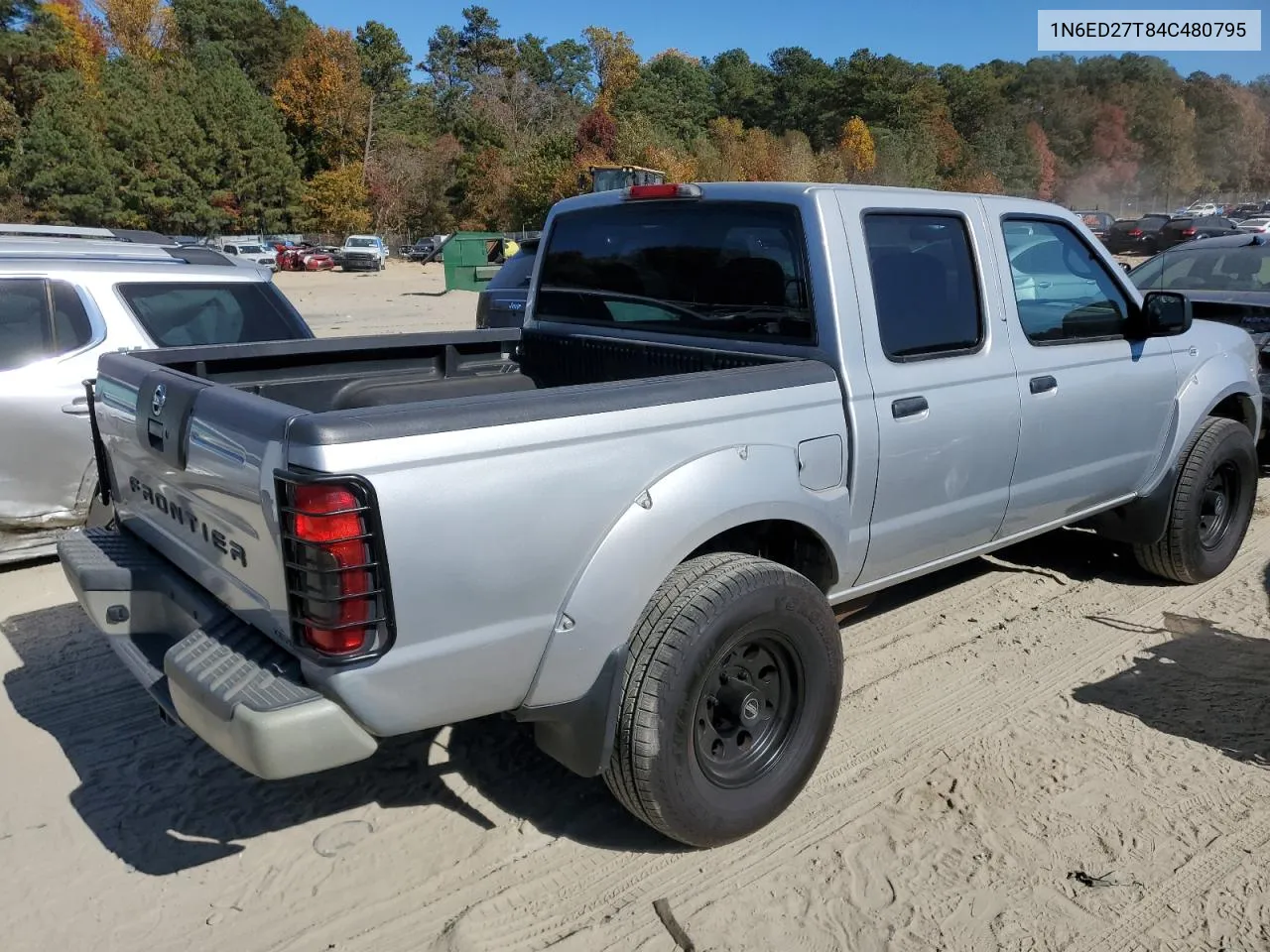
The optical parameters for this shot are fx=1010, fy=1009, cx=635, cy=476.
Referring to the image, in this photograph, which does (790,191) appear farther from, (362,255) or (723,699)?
(362,255)

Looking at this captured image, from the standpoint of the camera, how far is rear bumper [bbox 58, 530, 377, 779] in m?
2.28

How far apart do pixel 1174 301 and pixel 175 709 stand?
4.27 meters

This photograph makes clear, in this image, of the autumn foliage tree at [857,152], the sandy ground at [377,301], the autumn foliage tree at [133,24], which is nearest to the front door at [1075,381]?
the sandy ground at [377,301]

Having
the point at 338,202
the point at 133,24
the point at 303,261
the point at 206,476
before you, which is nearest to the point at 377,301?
the point at 303,261

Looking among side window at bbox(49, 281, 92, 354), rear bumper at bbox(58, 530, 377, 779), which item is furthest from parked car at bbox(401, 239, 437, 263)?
rear bumper at bbox(58, 530, 377, 779)

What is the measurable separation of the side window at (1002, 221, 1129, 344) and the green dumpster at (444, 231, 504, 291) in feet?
89.1

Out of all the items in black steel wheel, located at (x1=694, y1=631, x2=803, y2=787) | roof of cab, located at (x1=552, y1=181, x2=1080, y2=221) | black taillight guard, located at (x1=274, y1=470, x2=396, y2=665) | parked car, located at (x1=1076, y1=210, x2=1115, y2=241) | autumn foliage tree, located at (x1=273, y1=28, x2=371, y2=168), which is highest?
autumn foliage tree, located at (x1=273, y1=28, x2=371, y2=168)

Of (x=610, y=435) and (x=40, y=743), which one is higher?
(x=610, y=435)

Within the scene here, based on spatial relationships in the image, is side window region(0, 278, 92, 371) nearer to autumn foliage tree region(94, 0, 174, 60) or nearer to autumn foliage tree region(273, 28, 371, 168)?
autumn foliage tree region(273, 28, 371, 168)

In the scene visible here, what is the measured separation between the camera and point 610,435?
261 centimetres

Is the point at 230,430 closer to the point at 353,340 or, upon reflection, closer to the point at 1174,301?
the point at 353,340

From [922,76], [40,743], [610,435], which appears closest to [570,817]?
[610,435]

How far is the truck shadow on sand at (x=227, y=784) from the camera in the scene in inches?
123

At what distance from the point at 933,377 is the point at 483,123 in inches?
3158
